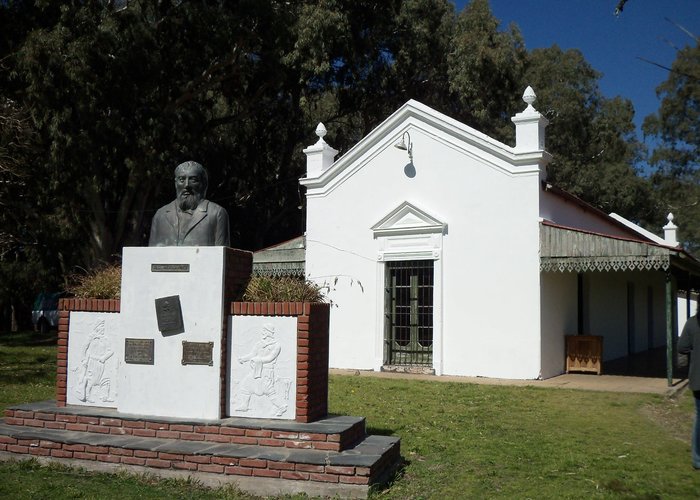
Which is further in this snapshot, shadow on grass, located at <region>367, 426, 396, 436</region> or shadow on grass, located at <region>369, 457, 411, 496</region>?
shadow on grass, located at <region>367, 426, 396, 436</region>

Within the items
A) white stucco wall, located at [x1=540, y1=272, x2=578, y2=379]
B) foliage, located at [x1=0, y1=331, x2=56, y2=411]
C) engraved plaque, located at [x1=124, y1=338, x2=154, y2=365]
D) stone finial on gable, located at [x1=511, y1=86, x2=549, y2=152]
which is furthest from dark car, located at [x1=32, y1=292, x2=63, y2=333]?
engraved plaque, located at [x1=124, y1=338, x2=154, y2=365]

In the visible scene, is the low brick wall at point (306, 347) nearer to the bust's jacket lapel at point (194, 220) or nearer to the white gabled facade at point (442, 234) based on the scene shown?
the bust's jacket lapel at point (194, 220)

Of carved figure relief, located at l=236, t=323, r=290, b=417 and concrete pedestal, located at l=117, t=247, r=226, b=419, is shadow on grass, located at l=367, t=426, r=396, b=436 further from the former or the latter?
concrete pedestal, located at l=117, t=247, r=226, b=419

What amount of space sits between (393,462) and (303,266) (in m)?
11.0

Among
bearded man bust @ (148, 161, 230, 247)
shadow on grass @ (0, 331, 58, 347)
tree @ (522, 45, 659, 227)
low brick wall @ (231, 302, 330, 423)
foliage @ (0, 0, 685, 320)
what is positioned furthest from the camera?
tree @ (522, 45, 659, 227)

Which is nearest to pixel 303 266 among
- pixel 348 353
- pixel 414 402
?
pixel 348 353

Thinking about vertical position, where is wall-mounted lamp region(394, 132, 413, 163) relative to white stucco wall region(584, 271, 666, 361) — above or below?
above

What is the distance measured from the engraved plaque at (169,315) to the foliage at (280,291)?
0.65 m

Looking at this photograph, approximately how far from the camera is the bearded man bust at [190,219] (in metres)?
7.34

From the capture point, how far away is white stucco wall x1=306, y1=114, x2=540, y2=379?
587 inches

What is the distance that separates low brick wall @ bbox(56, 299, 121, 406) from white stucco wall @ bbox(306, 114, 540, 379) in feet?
28.9

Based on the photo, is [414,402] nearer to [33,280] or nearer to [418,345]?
[418,345]

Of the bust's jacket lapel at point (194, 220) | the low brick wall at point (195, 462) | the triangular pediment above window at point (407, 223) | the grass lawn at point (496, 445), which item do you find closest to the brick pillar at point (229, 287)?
the bust's jacket lapel at point (194, 220)

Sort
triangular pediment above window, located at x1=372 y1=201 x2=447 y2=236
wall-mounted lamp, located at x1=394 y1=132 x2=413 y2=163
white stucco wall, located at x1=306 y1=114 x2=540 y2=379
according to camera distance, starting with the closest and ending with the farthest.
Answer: white stucco wall, located at x1=306 y1=114 x2=540 y2=379 < triangular pediment above window, located at x1=372 y1=201 x2=447 y2=236 < wall-mounted lamp, located at x1=394 y1=132 x2=413 y2=163
